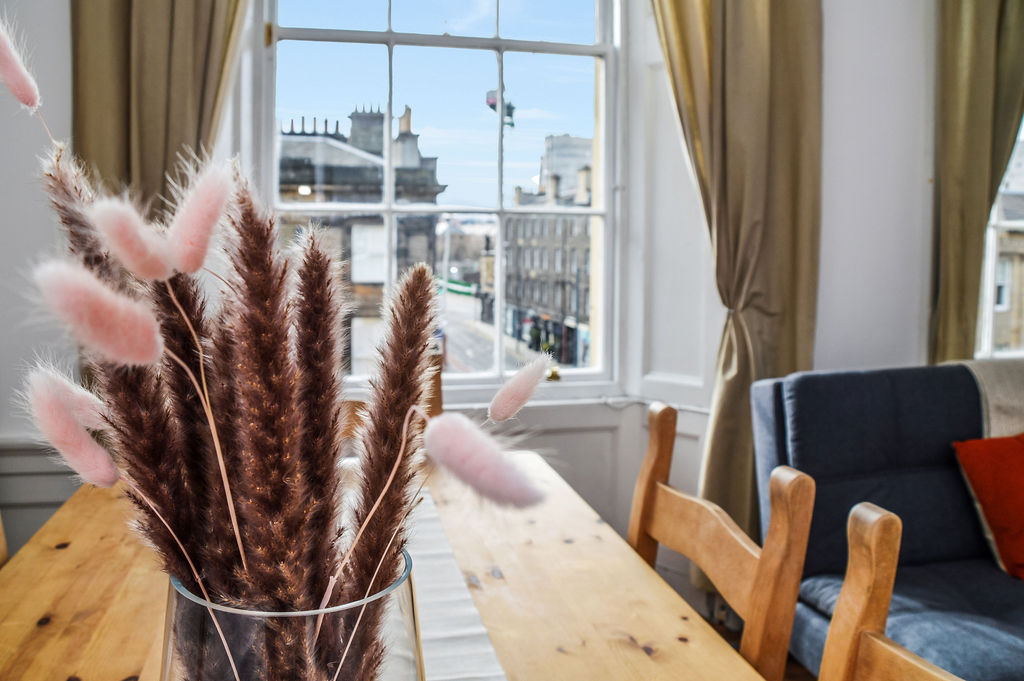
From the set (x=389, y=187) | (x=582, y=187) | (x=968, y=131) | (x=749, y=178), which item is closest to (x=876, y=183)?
(x=968, y=131)

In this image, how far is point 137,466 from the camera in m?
0.40

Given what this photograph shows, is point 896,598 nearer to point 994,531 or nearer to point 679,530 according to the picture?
point 994,531

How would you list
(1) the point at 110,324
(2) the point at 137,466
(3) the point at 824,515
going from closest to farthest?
(1) the point at 110,324 → (2) the point at 137,466 → (3) the point at 824,515

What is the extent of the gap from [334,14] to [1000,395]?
2372mm

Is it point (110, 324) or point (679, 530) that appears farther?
point (679, 530)

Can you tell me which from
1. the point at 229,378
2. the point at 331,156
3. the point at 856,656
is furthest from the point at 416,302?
the point at 331,156

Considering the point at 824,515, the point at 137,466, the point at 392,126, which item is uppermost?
the point at 392,126

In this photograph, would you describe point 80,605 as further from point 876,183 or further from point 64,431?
point 876,183

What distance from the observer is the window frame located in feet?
8.32

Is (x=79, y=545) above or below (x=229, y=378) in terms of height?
below

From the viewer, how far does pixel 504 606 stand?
1.01 m

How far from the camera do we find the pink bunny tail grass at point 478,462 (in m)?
0.30

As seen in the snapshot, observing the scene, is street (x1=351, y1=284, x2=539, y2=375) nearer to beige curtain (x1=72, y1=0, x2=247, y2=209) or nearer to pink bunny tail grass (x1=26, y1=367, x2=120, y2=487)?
beige curtain (x1=72, y1=0, x2=247, y2=209)

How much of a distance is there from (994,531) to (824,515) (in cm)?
49
